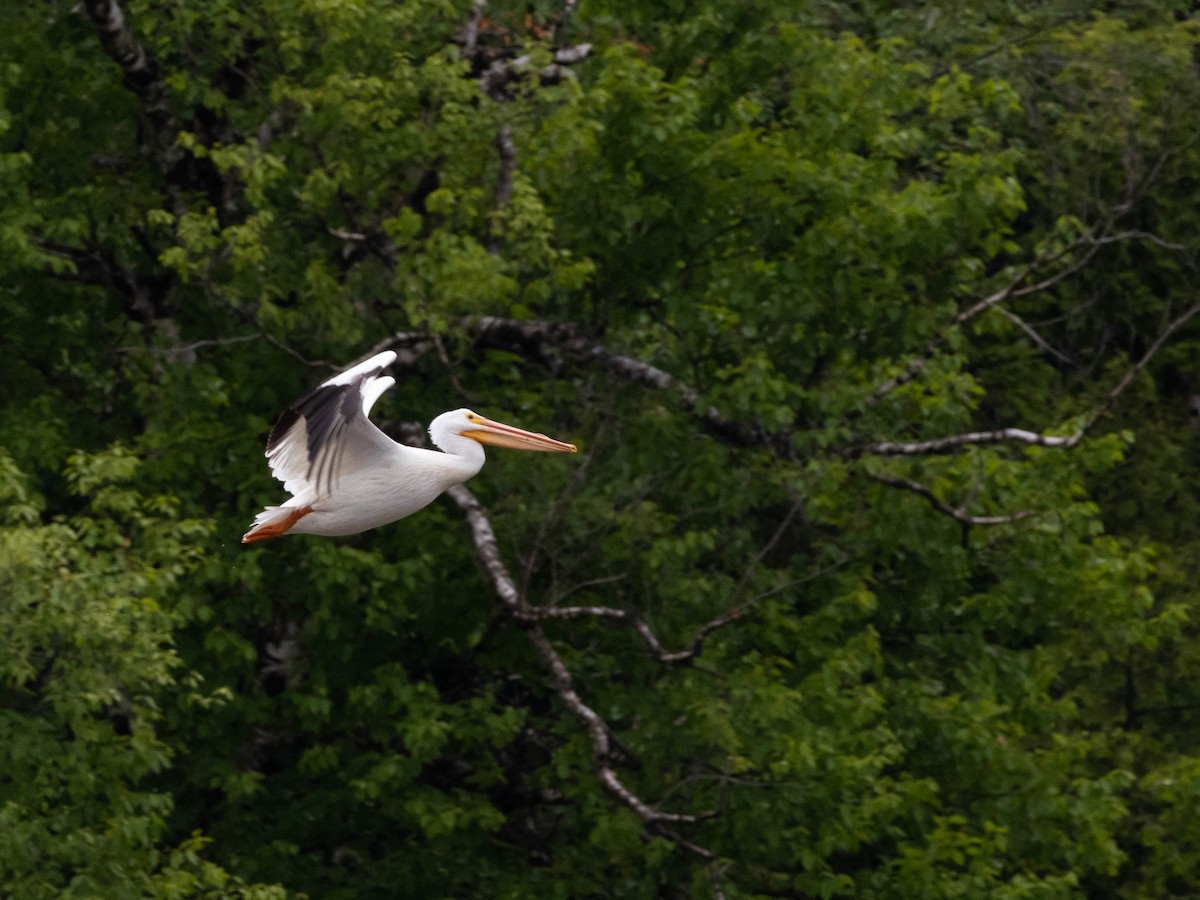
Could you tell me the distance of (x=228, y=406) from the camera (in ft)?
47.7

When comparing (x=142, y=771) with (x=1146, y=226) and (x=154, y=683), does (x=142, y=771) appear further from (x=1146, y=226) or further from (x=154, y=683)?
(x=1146, y=226)

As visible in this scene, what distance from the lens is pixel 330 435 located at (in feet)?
28.5

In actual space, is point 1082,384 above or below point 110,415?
below

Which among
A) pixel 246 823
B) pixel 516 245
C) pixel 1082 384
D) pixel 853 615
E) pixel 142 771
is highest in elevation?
pixel 516 245

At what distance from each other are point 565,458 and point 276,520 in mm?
4437

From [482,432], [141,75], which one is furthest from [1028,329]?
[482,432]

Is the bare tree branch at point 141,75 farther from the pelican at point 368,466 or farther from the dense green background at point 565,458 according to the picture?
the pelican at point 368,466

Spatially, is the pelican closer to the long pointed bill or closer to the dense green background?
the long pointed bill

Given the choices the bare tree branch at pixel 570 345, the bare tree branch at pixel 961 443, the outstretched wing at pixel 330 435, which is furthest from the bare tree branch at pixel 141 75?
the outstretched wing at pixel 330 435

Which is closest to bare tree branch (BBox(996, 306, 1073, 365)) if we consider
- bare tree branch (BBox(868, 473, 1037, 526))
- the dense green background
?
the dense green background

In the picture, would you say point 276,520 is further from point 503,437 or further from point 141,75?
point 141,75

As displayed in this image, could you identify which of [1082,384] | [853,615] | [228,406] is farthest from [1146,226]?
[228,406]

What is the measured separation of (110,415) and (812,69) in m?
5.41

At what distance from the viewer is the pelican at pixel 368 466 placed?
29.7 ft
